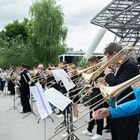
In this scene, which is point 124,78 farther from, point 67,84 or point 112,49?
point 67,84

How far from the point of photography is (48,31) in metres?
42.7

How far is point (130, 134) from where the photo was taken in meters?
5.66

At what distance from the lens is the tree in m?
42.2

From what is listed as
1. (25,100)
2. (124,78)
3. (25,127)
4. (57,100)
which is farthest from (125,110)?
(25,100)

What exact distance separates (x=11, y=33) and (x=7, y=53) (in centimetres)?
2900

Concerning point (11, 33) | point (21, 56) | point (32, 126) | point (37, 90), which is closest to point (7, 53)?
point (21, 56)

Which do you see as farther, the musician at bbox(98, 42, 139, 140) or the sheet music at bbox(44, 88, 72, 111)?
the sheet music at bbox(44, 88, 72, 111)

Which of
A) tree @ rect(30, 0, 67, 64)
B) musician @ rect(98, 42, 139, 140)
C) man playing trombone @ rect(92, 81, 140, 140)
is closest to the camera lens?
man playing trombone @ rect(92, 81, 140, 140)

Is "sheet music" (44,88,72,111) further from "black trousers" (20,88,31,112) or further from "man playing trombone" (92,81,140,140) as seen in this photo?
"black trousers" (20,88,31,112)

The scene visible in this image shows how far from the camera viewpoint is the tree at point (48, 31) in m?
42.2

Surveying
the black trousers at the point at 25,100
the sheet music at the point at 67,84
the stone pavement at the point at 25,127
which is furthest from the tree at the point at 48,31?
the sheet music at the point at 67,84

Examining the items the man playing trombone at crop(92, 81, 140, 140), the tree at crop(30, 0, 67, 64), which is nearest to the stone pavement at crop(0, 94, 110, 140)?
the man playing trombone at crop(92, 81, 140, 140)

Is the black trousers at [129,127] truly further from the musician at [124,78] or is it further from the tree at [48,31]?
the tree at [48,31]

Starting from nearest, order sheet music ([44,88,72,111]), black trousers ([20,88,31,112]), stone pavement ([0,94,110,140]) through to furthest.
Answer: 1. sheet music ([44,88,72,111])
2. stone pavement ([0,94,110,140])
3. black trousers ([20,88,31,112])
